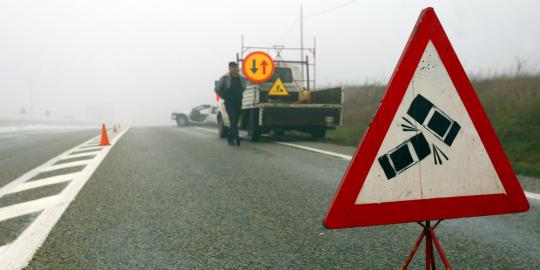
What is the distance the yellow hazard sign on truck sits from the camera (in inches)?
483

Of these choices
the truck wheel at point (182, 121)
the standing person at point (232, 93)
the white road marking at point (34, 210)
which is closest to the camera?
the white road marking at point (34, 210)

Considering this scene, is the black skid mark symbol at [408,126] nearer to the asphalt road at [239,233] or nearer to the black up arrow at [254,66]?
the asphalt road at [239,233]

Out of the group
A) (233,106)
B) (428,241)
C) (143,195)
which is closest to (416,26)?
(428,241)

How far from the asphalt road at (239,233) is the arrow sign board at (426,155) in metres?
0.69

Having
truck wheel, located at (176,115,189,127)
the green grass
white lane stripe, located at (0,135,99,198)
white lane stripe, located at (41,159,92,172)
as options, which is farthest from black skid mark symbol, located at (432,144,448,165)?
truck wheel, located at (176,115,189,127)

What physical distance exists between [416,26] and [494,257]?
59.8 inches

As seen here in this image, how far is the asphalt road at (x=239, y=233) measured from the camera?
2.79 metres

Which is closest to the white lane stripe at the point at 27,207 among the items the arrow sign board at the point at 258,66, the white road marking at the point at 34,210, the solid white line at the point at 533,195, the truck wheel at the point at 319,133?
the white road marking at the point at 34,210

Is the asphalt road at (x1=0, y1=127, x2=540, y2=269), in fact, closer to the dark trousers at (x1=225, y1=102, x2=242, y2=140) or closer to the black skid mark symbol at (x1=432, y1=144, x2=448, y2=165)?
the black skid mark symbol at (x1=432, y1=144, x2=448, y2=165)

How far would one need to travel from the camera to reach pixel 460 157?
2158 millimetres

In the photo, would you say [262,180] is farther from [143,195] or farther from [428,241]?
[428,241]

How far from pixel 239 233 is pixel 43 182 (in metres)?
3.46

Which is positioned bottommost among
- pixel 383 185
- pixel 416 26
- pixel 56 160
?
pixel 56 160

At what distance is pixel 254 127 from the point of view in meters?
12.2
